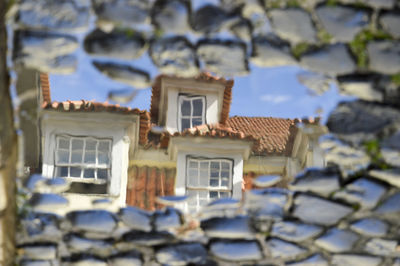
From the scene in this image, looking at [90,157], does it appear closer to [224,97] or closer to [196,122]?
[196,122]

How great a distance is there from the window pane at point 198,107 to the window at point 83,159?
1.47 metres

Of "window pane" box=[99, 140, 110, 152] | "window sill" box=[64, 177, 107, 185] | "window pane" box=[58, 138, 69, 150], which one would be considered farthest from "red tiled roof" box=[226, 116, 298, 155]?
"window pane" box=[58, 138, 69, 150]

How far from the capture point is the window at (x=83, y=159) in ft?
21.1

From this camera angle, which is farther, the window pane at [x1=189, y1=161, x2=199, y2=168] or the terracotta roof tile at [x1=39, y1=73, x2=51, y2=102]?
the window pane at [x1=189, y1=161, x2=199, y2=168]

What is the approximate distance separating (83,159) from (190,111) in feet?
5.98

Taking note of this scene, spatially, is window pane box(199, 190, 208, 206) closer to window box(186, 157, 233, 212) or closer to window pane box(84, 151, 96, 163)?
window box(186, 157, 233, 212)

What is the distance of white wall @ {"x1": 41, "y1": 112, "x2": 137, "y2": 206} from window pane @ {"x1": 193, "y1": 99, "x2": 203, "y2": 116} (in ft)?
3.79

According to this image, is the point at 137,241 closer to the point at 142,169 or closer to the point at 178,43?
the point at 178,43

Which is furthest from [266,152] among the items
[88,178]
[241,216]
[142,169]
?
[241,216]

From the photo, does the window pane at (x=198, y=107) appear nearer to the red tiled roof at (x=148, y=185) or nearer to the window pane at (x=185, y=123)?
the window pane at (x=185, y=123)

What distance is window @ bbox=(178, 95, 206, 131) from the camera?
753cm

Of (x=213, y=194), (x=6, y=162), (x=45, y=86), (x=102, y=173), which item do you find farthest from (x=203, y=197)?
(x=6, y=162)

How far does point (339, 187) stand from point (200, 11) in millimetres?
1041

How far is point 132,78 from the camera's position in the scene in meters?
2.31
